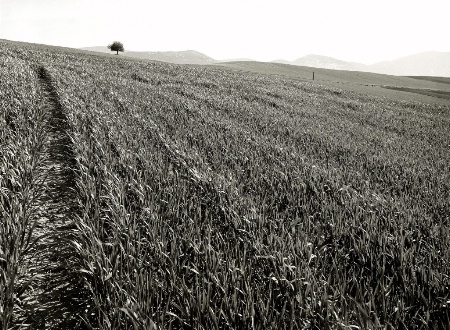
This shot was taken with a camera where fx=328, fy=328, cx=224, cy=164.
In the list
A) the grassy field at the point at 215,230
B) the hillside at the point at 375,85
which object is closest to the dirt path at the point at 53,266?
the grassy field at the point at 215,230

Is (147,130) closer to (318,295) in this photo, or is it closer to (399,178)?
(399,178)

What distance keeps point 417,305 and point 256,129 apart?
8.70 metres

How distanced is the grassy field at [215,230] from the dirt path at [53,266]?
2cm

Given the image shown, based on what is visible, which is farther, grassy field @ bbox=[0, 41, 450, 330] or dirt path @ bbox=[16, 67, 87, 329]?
dirt path @ bbox=[16, 67, 87, 329]

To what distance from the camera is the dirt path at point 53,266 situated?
9.20 feet

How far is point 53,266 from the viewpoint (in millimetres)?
3465

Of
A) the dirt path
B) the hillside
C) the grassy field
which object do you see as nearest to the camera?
the grassy field

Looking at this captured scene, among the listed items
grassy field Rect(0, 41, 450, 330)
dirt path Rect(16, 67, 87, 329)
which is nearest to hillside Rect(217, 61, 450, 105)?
grassy field Rect(0, 41, 450, 330)

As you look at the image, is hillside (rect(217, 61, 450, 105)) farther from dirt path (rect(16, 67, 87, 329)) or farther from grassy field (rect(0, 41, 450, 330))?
dirt path (rect(16, 67, 87, 329))

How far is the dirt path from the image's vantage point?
280 cm

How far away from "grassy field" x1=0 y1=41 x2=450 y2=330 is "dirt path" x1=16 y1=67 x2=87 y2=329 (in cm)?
2

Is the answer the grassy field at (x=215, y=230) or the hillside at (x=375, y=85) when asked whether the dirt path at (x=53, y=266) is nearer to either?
the grassy field at (x=215, y=230)

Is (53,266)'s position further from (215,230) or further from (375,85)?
(375,85)

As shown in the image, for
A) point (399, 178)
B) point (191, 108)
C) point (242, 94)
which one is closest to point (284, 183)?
point (399, 178)
